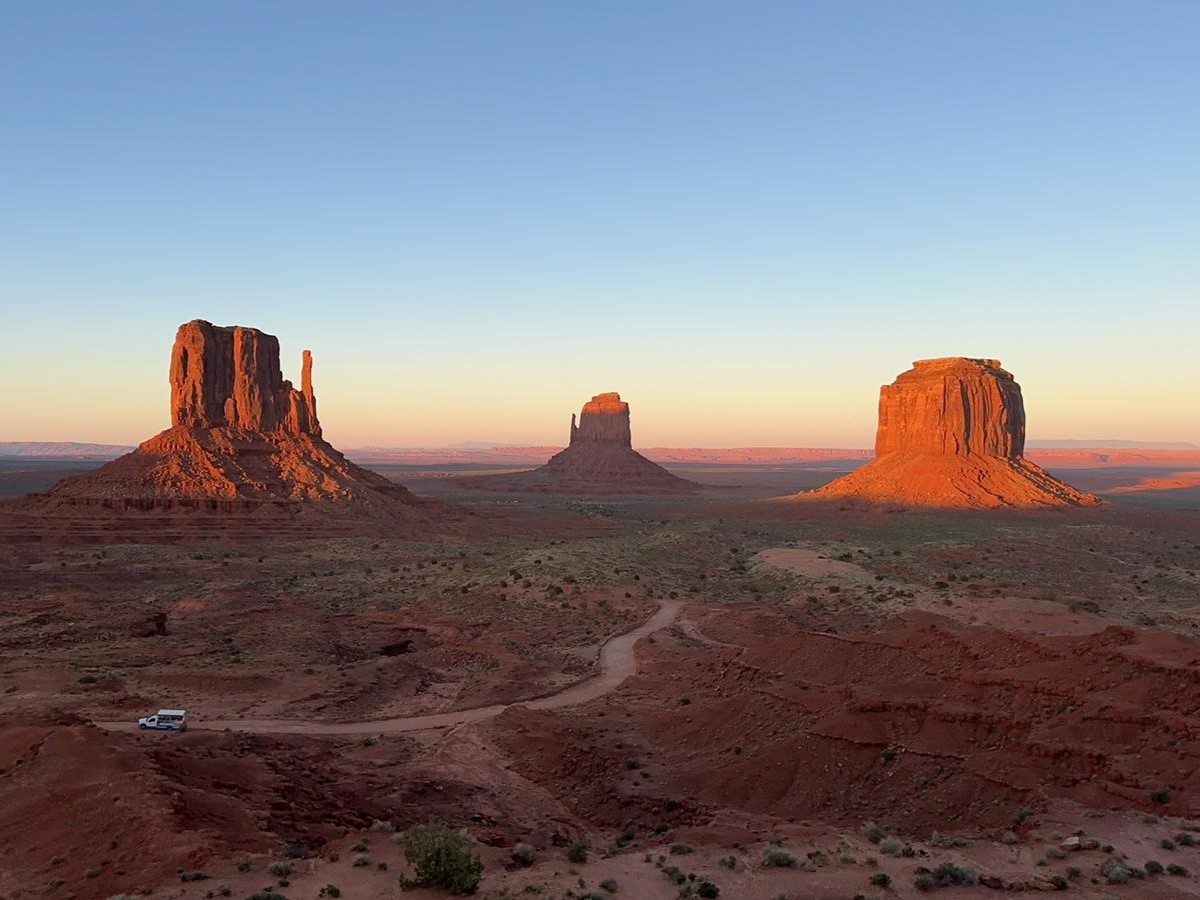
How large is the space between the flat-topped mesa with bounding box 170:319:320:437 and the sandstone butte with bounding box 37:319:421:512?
0.11 meters

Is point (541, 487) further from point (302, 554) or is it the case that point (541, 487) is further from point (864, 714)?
point (864, 714)

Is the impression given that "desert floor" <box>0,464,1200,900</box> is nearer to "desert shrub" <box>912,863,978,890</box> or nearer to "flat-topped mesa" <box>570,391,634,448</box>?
"desert shrub" <box>912,863,978,890</box>

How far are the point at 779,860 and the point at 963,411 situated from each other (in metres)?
96.3

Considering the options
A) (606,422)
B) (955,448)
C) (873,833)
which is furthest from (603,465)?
(873,833)

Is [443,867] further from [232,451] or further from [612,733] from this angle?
[232,451]

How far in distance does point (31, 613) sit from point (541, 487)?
119 meters

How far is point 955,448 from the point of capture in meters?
100

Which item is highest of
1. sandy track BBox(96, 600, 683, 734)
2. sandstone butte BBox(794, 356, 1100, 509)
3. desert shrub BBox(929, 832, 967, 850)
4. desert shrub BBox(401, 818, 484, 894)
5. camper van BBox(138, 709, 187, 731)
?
sandstone butte BBox(794, 356, 1100, 509)

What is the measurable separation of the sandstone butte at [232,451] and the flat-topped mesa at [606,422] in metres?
90.2

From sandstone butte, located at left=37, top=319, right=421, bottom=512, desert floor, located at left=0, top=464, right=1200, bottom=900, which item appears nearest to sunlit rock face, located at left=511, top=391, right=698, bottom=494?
sandstone butte, located at left=37, top=319, right=421, bottom=512

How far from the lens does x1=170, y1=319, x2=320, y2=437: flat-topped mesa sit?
82.3 meters

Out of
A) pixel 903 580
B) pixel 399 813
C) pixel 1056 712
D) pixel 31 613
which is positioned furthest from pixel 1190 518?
pixel 31 613

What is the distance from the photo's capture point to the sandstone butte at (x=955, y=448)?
304 ft

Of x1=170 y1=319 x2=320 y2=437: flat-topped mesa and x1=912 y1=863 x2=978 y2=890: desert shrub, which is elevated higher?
x1=170 y1=319 x2=320 y2=437: flat-topped mesa
